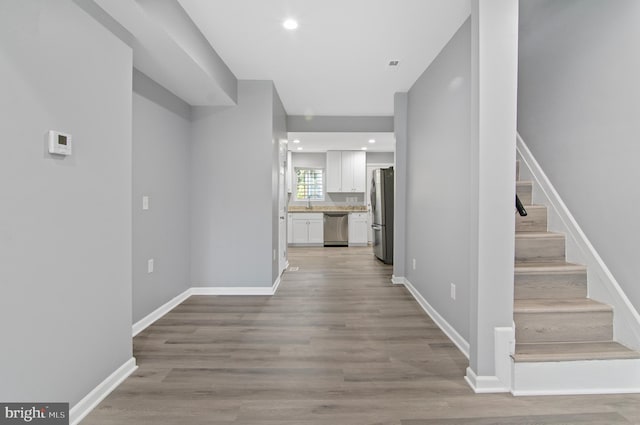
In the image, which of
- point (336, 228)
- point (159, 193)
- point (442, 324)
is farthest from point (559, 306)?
point (336, 228)

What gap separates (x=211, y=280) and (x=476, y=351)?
289 cm

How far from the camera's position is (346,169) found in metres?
7.82

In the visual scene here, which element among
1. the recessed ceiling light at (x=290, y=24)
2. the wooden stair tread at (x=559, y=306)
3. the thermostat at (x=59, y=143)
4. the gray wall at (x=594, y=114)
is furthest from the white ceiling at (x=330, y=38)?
the wooden stair tread at (x=559, y=306)

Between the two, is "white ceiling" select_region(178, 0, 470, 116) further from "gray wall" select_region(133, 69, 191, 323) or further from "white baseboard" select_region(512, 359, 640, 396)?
"white baseboard" select_region(512, 359, 640, 396)

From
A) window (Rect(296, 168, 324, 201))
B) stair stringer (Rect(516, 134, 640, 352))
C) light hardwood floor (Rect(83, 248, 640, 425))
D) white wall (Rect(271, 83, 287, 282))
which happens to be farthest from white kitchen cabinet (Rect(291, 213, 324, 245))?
stair stringer (Rect(516, 134, 640, 352))

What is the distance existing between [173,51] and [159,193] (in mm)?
1327

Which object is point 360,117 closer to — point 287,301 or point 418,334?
point 287,301

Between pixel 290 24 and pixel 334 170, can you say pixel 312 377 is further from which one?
pixel 334 170

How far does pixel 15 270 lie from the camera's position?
4.19 feet

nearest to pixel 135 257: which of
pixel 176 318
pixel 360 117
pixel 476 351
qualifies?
pixel 176 318

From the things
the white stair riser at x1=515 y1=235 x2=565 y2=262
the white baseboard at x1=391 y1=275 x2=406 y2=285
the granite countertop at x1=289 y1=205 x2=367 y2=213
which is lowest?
the white baseboard at x1=391 y1=275 x2=406 y2=285

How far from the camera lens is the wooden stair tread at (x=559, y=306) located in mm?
1949

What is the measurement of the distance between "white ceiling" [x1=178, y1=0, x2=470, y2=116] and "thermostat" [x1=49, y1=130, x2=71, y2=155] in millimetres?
1315

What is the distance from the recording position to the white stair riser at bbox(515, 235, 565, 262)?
236cm
